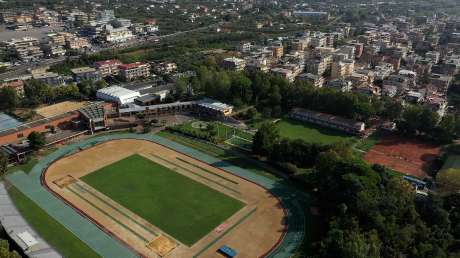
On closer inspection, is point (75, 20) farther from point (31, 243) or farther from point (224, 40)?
point (31, 243)

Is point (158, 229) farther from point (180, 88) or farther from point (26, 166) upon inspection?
point (180, 88)

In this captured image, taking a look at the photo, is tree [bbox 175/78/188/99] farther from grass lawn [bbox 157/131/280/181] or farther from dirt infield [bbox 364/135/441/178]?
dirt infield [bbox 364/135/441/178]

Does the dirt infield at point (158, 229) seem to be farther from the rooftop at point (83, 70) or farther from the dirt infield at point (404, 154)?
the rooftop at point (83, 70)

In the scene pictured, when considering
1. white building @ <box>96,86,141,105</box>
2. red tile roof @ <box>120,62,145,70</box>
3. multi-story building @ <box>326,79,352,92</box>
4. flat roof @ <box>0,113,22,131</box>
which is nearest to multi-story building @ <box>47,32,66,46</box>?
red tile roof @ <box>120,62,145,70</box>

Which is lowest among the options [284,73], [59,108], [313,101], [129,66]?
[59,108]

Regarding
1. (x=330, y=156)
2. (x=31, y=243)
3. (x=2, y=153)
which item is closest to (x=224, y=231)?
(x=330, y=156)

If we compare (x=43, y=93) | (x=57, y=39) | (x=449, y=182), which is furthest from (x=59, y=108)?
(x=449, y=182)
